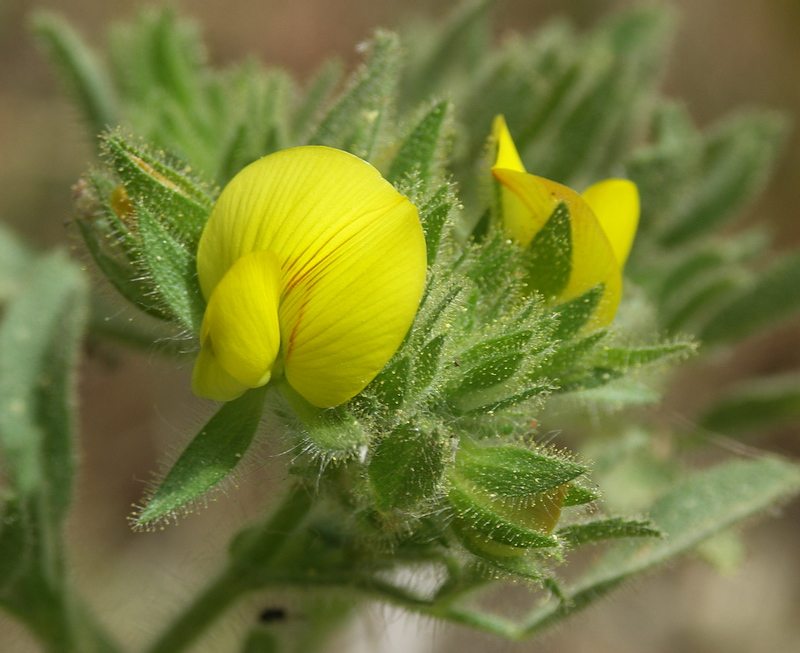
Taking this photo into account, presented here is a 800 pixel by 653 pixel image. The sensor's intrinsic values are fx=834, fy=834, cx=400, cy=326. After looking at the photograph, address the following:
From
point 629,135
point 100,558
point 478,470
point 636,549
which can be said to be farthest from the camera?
point 100,558

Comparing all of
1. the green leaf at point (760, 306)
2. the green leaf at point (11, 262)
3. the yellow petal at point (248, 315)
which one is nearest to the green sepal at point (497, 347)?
the yellow petal at point (248, 315)

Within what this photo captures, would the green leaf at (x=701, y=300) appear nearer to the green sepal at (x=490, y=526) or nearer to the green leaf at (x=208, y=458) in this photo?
the green sepal at (x=490, y=526)

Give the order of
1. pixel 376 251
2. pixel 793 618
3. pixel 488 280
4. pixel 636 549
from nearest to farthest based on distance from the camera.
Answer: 1. pixel 376 251
2. pixel 488 280
3. pixel 636 549
4. pixel 793 618

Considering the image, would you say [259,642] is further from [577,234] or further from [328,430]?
[577,234]

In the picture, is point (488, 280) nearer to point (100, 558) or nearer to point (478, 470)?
point (478, 470)

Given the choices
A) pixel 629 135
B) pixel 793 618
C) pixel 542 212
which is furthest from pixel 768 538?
pixel 542 212

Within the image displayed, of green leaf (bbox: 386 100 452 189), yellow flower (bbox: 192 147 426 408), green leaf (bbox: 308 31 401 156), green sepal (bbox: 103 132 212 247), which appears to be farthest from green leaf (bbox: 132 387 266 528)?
green leaf (bbox: 308 31 401 156)

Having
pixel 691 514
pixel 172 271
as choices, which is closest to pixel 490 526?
pixel 172 271
